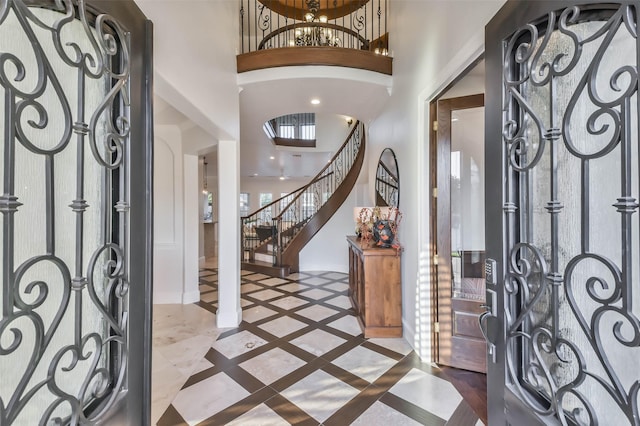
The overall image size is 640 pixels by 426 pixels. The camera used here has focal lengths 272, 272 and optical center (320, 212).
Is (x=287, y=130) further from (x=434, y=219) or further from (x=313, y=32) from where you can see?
(x=434, y=219)

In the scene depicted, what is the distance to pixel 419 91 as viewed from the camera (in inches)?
96.8

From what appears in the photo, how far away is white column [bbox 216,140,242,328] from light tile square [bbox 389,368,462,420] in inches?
76.0

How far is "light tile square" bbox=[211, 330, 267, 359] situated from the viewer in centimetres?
256

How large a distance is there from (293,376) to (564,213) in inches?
82.1

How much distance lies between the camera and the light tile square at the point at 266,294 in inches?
165

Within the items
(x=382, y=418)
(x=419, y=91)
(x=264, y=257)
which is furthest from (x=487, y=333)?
(x=264, y=257)

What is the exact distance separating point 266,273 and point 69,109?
521 cm

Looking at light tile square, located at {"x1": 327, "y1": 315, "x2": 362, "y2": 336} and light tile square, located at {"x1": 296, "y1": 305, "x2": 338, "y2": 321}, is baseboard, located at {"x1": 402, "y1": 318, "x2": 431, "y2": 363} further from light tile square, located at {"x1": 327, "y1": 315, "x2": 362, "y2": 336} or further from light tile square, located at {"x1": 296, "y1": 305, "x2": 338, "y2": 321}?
light tile square, located at {"x1": 296, "y1": 305, "x2": 338, "y2": 321}

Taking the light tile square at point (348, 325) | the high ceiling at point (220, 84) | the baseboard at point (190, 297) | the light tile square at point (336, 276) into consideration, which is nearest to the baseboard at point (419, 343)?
the light tile square at point (348, 325)

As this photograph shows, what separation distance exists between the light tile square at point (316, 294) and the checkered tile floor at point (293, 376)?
2.12 feet

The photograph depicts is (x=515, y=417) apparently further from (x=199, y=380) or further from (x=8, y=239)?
(x=199, y=380)

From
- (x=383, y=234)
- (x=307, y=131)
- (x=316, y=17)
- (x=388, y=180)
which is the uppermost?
(x=307, y=131)

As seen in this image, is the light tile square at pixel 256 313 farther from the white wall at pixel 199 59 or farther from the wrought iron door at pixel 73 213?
the wrought iron door at pixel 73 213

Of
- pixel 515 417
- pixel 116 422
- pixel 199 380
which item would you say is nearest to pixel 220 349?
pixel 199 380
